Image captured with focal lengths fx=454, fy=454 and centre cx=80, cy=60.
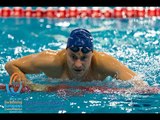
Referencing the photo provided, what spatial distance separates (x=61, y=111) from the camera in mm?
3848

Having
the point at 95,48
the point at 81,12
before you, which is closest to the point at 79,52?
the point at 95,48

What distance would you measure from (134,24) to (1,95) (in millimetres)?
3167

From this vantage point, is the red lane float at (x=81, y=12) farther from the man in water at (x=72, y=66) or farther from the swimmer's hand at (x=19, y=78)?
the swimmer's hand at (x=19, y=78)

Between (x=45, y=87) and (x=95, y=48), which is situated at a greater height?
(x=95, y=48)

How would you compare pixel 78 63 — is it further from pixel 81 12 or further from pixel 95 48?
pixel 81 12

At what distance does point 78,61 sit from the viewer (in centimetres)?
405

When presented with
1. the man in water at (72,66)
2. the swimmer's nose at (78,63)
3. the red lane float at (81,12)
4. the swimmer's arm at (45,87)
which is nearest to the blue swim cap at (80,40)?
the man in water at (72,66)

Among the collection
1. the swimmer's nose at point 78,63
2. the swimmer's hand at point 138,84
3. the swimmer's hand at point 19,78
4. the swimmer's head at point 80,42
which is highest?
the swimmer's head at point 80,42

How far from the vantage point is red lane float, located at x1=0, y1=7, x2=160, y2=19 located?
7206mm

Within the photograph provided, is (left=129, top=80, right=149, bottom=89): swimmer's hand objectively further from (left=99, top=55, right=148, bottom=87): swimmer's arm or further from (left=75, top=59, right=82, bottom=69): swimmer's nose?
(left=75, top=59, right=82, bottom=69): swimmer's nose

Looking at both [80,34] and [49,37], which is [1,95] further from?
[49,37]

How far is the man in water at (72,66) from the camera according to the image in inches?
163

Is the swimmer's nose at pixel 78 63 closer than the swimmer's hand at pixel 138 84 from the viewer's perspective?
Yes

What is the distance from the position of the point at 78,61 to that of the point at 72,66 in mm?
95
